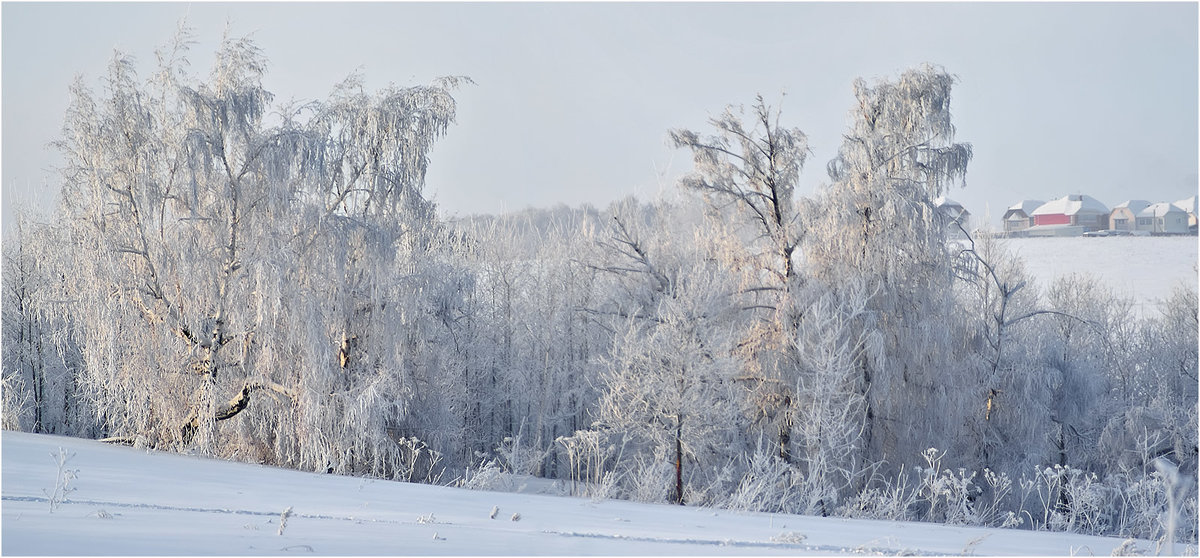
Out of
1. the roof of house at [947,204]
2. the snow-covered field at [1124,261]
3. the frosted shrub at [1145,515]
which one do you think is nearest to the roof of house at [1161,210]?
the snow-covered field at [1124,261]

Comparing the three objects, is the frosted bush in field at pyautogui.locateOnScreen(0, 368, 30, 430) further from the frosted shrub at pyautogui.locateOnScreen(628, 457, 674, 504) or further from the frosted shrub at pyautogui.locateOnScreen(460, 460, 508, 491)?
the frosted shrub at pyautogui.locateOnScreen(628, 457, 674, 504)

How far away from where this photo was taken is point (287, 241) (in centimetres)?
1252

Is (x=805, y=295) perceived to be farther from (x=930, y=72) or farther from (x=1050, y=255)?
(x=1050, y=255)

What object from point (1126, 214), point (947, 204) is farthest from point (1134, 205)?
point (947, 204)

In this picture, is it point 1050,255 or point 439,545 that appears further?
point 1050,255

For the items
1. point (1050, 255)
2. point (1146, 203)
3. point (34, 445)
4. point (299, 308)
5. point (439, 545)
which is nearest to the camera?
point (439, 545)

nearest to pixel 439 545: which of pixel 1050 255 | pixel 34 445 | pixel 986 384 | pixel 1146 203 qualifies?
pixel 34 445

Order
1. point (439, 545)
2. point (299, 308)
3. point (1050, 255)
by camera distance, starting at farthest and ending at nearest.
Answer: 1. point (1050, 255)
2. point (299, 308)
3. point (439, 545)

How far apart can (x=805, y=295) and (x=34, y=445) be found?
38.1 ft

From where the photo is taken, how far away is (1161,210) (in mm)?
47219

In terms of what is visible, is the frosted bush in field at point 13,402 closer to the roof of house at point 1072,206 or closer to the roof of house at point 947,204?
the roof of house at point 947,204

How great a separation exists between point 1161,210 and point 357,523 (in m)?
53.5

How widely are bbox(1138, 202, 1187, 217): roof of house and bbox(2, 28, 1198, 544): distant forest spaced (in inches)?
1347

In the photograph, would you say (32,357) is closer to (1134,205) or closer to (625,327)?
(625,327)
